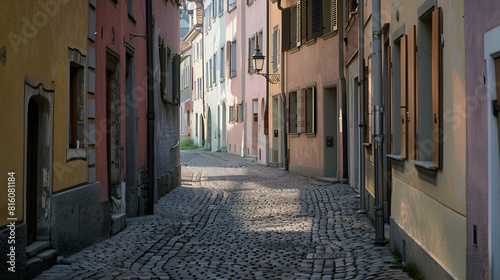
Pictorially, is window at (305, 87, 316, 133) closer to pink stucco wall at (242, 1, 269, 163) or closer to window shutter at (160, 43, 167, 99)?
window shutter at (160, 43, 167, 99)

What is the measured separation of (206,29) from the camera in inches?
1908

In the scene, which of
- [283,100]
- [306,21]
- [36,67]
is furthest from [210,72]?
[36,67]

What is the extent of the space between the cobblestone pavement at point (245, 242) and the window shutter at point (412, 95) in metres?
1.25

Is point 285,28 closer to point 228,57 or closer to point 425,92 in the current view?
point 228,57

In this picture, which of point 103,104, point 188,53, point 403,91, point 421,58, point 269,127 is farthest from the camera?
point 188,53

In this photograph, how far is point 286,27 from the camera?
1004 inches

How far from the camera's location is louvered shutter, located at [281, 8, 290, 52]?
Result: 25297mm

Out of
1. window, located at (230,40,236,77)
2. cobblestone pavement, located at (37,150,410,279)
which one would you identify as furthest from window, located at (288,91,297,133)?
window, located at (230,40,236,77)

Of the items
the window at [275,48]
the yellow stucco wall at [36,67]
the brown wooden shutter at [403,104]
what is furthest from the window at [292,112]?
the brown wooden shutter at [403,104]

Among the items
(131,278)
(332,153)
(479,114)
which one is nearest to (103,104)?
(131,278)

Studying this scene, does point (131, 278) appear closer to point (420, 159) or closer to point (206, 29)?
point (420, 159)

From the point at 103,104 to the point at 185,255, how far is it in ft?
8.71

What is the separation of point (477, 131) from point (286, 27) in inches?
809

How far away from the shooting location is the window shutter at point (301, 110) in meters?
23.4
